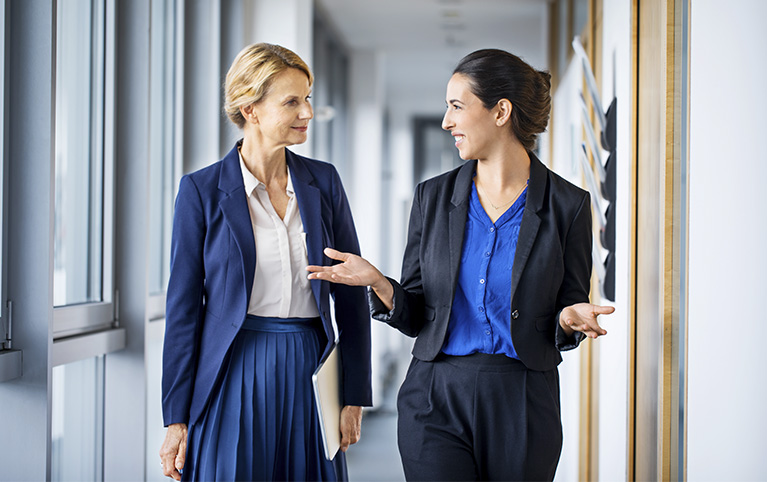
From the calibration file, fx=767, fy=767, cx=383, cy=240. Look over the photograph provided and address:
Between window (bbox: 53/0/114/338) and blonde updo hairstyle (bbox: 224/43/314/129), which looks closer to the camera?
blonde updo hairstyle (bbox: 224/43/314/129)

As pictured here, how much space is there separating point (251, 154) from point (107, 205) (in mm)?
1020

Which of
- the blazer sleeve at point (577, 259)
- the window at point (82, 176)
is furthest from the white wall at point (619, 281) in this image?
the window at point (82, 176)

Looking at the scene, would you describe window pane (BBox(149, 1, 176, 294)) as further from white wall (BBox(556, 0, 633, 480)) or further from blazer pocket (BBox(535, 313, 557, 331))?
blazer pocket (BBox(535, 313, 557, 331))

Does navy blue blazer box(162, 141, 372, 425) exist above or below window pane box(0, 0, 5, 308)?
below

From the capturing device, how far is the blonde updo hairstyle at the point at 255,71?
6.11ft

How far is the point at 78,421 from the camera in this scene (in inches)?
103

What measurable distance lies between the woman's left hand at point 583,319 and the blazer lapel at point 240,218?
0.72m

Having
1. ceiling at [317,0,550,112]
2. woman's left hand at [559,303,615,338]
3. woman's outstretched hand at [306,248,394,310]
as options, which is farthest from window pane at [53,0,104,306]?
ceiling at [317,0,550,112]

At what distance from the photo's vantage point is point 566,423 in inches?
169

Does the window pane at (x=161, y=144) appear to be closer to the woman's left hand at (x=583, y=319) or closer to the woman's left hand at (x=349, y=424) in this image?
the woman's left hand at (x=349, y=424)

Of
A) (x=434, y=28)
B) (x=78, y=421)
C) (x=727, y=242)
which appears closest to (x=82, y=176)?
(x=78, y=421)

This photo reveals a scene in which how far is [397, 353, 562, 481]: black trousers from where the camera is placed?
1665mm

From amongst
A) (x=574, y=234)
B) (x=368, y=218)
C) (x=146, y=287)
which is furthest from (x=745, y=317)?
(x=368, y=218)

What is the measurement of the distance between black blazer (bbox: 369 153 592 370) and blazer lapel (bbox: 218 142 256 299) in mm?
305
